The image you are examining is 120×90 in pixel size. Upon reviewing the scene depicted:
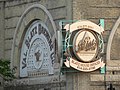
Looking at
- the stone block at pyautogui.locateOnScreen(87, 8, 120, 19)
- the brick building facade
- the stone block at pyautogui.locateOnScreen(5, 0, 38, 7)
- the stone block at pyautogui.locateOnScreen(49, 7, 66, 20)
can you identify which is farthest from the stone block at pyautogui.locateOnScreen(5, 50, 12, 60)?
the stone block at pyautogui.locateOnScreen(87, 8, 120, 19)

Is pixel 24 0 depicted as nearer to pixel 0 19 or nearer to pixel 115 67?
pixel 0 19

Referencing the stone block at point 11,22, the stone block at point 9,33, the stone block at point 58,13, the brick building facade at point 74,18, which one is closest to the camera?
the brick building facade at point 74,18

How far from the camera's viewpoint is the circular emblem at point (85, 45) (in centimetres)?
3494

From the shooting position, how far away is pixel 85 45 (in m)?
35.0

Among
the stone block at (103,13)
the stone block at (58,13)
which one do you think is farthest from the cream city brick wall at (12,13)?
the stone block at (103,13)

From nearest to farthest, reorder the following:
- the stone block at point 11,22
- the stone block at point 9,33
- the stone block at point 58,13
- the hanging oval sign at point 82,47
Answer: the hanging oval sign at point 82,47, the stone block at point 58,13, the stone block at point 11,22, the stone block at point 9,33

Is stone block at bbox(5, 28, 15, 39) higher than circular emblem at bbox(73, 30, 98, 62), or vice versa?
stone block at bbox(5, 28, 15, 39)

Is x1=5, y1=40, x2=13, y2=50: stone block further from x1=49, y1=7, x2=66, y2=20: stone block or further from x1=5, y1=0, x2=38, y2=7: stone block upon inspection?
x1=49, y1=7, x2=66, y2=20: stone block

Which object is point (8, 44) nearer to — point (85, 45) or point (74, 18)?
point (74, 18)

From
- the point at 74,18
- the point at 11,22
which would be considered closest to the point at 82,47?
the point at 74,18

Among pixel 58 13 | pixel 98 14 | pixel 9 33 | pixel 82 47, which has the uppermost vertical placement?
pixel 58 13

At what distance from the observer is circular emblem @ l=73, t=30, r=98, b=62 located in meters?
34.9

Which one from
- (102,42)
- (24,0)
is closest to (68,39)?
(102,42)

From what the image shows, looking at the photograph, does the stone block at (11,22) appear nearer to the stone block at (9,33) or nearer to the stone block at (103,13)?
the stone block at (9,33)
